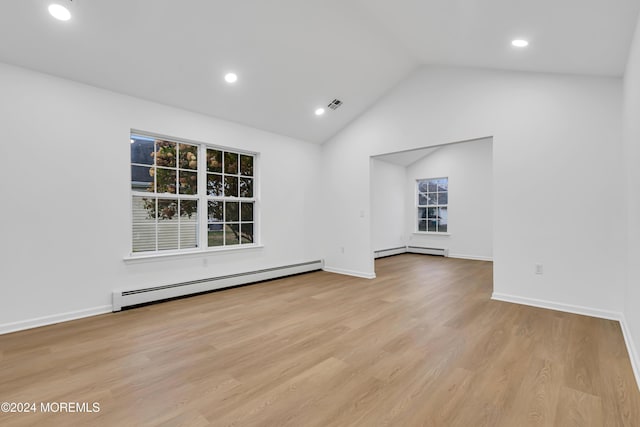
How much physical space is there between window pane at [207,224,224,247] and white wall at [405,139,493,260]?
611 cm

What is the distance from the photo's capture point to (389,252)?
28.0ft

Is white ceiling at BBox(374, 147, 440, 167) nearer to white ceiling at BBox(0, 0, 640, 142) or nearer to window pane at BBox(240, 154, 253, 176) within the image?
white ceiling at BBox(0, 0, 640, 142)

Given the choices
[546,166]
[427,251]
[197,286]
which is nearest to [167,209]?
[197,286]

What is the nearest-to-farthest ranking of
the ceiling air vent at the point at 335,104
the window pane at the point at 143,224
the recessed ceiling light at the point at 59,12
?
the recessed ceiling light at the point at 59,12, the window pane at the point at 143,224, the ceiling air vent at the point at 335,104

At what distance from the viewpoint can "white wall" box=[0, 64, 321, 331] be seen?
310 cm

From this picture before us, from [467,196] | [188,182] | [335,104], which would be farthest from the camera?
[467,196]

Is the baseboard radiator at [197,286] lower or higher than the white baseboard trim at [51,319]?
higher

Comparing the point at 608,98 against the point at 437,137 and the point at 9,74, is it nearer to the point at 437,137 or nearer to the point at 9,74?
the point at 437,137

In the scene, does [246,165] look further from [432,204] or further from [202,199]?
[432,204]

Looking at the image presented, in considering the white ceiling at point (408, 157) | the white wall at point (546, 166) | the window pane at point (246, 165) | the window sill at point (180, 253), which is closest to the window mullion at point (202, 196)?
the window sill at point (180, 253)

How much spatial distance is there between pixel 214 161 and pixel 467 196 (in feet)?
21.0

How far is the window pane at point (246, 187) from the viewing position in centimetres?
523

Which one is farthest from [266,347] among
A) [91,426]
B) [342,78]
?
[342,78]

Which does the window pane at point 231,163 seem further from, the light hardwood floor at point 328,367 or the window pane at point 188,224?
the light hardwood floor at point 328,367
